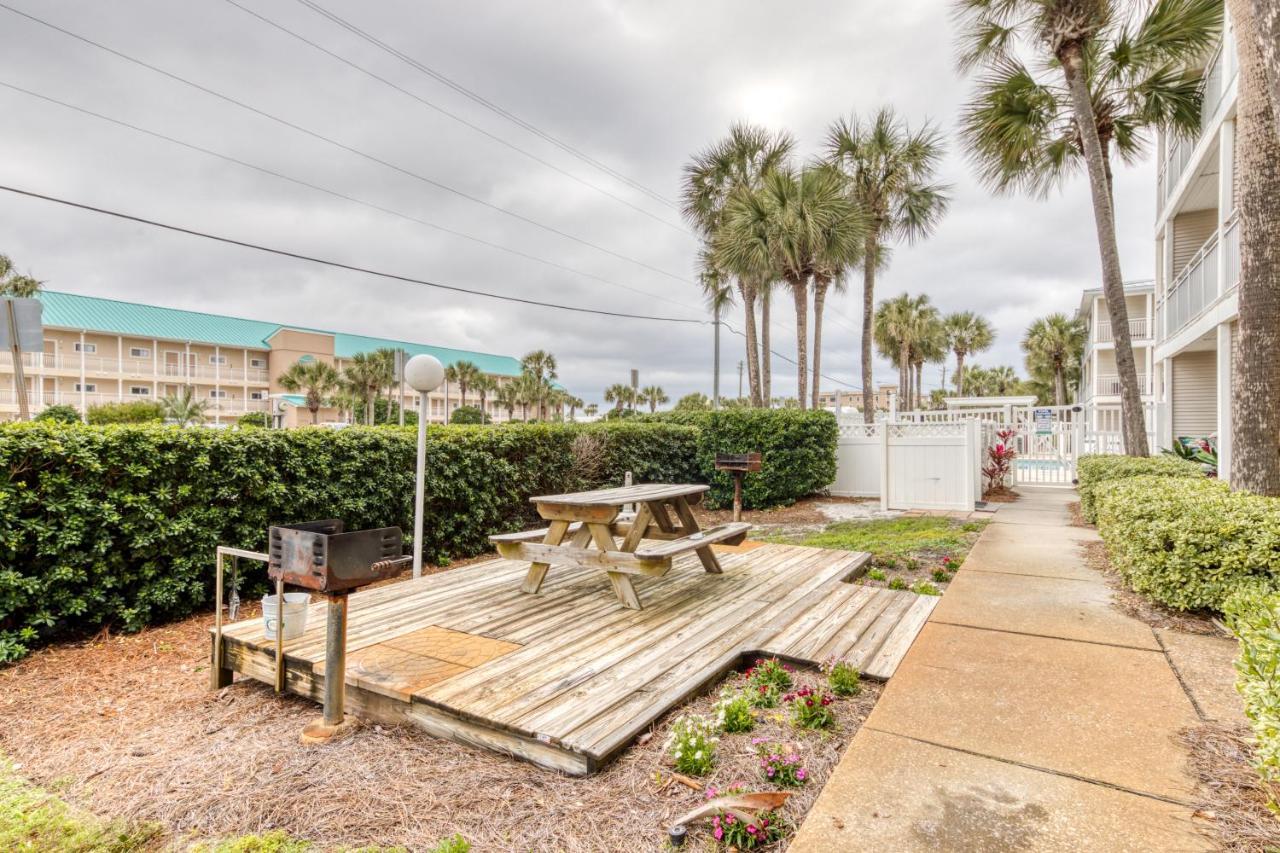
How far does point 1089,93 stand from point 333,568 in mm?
11005

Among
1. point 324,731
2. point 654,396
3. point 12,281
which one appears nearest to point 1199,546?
point 324,731

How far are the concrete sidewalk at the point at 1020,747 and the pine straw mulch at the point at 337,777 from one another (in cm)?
17

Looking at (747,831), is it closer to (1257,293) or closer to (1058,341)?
(1257,293)

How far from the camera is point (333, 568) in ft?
7.60

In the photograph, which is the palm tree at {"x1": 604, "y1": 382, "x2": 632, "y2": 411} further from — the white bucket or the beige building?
the white bucket

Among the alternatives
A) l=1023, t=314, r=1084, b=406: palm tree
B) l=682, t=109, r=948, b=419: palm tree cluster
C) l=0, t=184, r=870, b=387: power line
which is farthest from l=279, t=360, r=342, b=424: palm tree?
l=1023, t=314, r=1084, b=406: palm tree

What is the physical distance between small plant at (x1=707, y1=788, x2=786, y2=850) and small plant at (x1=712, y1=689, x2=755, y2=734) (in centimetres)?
54

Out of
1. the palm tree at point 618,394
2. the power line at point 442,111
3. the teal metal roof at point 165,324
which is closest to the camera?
the power line at point 442,111

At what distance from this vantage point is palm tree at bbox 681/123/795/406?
16.6 metres

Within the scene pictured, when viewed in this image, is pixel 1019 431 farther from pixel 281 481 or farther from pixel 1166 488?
pixel 281 481

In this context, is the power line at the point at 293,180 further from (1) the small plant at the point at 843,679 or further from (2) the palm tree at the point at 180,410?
(2) the palm tree at the point at 180,410

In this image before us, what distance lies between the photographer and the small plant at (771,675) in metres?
2.71

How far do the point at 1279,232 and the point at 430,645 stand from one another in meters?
6.48

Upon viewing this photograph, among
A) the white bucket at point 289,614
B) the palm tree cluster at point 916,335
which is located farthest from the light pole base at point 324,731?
the palm tree cluster at point 916,335
